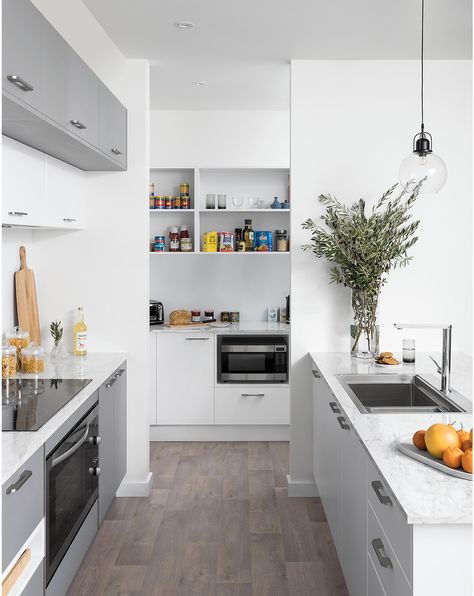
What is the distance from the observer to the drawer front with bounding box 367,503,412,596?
1.54 m

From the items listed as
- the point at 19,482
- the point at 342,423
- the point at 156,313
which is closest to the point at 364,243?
the point at 342,423

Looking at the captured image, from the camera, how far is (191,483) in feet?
12.9

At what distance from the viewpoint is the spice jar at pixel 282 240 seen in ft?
16.2

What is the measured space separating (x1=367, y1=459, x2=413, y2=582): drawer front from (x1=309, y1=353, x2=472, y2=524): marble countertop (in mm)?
43

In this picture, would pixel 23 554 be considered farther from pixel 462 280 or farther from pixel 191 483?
pixel 462 280

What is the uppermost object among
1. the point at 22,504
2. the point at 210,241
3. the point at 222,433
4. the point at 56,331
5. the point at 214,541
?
the point at 210,241

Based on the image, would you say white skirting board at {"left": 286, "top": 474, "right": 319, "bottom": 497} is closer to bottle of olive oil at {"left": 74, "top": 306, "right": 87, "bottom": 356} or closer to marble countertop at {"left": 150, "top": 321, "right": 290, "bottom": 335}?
marble countertop at {"left": 150, "top": 321, "right": 290, "bottom": 335}

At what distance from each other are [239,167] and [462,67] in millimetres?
1923

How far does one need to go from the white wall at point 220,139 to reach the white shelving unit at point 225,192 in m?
0.10

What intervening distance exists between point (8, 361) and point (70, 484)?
699 mm

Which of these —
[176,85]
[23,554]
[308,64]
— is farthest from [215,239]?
[23,554]

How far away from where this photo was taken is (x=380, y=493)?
174 centimetres

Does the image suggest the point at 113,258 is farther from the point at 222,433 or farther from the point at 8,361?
the point at 222,433

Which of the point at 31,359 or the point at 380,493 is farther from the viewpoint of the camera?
the point at 31,359
